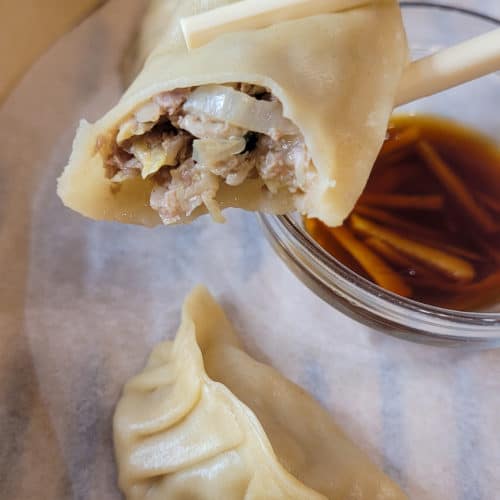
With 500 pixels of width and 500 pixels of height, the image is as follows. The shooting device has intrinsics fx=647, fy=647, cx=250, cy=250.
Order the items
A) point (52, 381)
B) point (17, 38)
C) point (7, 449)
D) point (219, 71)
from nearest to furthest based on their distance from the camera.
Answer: point (219, 71) < point (7, 449) < point (52, 381) < point (17, 38)

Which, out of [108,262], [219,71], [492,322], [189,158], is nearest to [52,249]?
[108,262]

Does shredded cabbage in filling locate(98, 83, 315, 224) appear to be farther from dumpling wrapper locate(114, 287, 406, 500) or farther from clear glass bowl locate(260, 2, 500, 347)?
dumpling wrapper locate(114, 287, 406, 500)

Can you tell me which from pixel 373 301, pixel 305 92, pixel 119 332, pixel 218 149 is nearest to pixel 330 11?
pixel 305 92

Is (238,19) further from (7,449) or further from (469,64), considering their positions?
(7,449)

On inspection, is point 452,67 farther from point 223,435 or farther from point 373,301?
point 223,435

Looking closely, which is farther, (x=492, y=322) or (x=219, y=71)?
(x=492, y=322)

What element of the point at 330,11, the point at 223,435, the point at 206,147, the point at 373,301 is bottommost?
the point at 223,435

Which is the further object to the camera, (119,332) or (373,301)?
(119,332)

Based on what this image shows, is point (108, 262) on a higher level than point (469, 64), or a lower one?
lower
